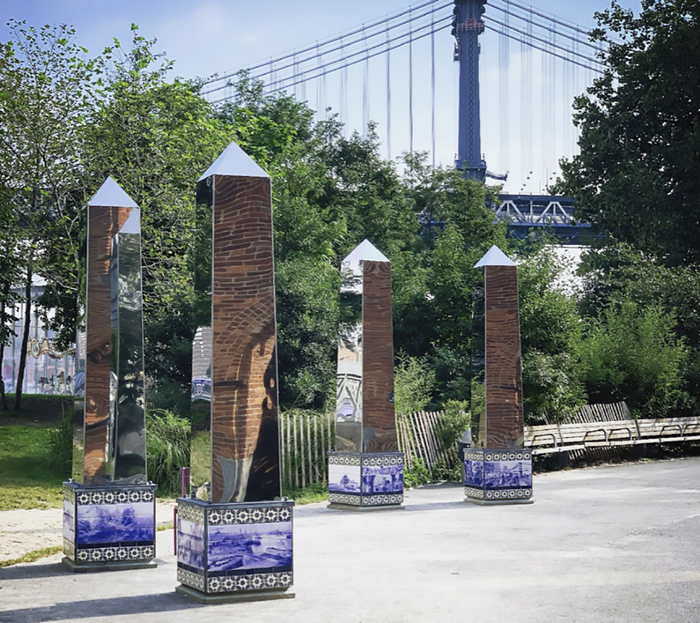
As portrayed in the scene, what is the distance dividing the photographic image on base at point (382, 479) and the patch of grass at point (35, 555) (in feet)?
16.0

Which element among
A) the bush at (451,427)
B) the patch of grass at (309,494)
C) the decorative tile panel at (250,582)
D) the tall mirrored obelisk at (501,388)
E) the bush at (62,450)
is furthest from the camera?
the bush at (451,427)

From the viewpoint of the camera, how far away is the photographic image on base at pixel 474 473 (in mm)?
14984

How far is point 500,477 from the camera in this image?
15.0 metres

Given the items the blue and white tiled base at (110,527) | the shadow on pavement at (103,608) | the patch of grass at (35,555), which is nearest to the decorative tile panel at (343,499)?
the patch of grass at (35,555)

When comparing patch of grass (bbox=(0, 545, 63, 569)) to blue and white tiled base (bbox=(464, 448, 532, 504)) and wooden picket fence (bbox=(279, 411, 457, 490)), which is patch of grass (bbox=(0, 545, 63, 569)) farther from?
blue and white tiled base (bbox=(464, 448, 532, 504))

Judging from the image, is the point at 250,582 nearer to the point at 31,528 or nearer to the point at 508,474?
the point at 31,528

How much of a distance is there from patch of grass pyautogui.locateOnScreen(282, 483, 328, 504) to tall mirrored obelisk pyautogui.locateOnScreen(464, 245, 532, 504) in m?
2.45

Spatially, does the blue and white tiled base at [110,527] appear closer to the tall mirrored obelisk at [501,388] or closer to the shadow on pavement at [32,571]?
the shadow on pavement at [32,571]

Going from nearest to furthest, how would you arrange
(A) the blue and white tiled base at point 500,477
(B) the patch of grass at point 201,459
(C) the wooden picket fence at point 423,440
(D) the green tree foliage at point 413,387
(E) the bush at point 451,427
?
(B) the patch of grass at point 201,459 → (A) the blue and white tiled base at point 500,477 → (C) the wooden picket fence at point 423,440 → (E) the bush at point 451,427 → (D) the green tree foliage at point 413,387

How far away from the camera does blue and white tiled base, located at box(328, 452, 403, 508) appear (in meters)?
14.1

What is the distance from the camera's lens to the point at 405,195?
3819 cm

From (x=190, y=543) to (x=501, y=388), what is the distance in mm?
8478

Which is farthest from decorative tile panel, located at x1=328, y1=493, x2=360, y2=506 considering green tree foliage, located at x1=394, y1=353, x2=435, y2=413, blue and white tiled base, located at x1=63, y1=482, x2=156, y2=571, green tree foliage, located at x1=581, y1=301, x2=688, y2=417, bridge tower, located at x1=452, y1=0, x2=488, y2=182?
bridge tower, located at x1=452, y1=0, x2=488, y2=182

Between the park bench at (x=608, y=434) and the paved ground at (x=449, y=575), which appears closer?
the paved ground at (x=449, y=575)
